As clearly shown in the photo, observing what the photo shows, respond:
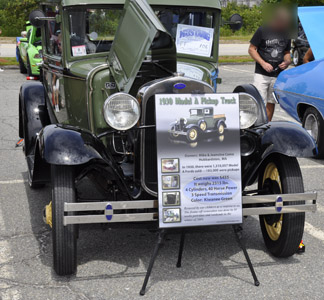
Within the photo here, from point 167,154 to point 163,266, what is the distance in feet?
2.89

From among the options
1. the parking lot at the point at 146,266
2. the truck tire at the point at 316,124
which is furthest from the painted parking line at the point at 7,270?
the truck tire at the point at 316,124

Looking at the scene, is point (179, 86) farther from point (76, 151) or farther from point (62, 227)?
point (62, 227)

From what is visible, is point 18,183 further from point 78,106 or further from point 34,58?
point 34,58

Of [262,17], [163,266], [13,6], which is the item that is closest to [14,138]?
[262,17]

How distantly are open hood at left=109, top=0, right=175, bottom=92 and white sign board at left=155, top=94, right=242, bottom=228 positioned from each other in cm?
51

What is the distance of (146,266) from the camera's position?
378 centimetres

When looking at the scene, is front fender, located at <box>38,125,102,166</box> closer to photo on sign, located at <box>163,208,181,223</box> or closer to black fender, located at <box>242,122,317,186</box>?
photo on sign, located at <box>163,208,181,223</box>

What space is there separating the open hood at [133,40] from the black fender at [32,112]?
1.53 m

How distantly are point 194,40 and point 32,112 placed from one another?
6.31 ft

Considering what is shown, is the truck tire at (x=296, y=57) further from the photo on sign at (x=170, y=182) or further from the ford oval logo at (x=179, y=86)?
the photo on sign at (x=170, y=182)

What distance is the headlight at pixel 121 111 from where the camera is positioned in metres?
3.59

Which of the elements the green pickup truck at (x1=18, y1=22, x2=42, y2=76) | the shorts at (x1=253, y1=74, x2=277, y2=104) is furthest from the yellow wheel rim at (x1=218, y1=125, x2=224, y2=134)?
the green pickup truck at (x1=18, y1=22, x2=42, y2=76)

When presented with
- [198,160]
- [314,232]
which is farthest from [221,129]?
[314,232]

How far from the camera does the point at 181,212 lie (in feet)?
11.1
